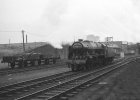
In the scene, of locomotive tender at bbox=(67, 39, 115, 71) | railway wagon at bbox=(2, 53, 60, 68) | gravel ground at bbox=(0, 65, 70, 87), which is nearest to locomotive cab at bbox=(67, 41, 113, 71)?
locomotive tender at bbox=(67, 39, 115, 71)

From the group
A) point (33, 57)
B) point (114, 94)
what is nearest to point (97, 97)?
point (114, 94)

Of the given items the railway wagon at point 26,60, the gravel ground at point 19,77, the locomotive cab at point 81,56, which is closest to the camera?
the gravel ground at point 19,77

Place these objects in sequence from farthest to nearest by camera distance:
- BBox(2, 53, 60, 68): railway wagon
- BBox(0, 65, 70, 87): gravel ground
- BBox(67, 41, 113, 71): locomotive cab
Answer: BBox(2, 53, 60, 68): railway wagon, BBox(67, 41, 113, 71): locomotive cab, BBox(0, 65, 70, 87): gravel ground

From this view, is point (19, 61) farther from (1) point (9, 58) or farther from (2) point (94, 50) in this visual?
(2) point (94, 50)

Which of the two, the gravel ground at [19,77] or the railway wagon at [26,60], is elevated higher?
the railway wagon at [26,60]

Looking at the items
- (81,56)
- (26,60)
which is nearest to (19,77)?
(81,56)

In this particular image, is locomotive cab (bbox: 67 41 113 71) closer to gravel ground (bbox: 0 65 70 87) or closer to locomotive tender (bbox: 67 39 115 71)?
locomotive tender (bbox: 67 39 115 71)

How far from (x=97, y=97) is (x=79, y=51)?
13961mm

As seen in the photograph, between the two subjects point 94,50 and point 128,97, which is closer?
point 128,97

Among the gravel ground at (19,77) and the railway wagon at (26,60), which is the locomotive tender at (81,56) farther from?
the railway wagon at (26,60)

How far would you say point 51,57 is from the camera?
1452 inches

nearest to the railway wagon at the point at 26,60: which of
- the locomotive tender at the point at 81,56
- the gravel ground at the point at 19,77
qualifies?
the gravel ground at the point at 19,77

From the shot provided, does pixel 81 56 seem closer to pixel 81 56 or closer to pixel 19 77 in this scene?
pixel 81 56

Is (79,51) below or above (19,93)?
above
